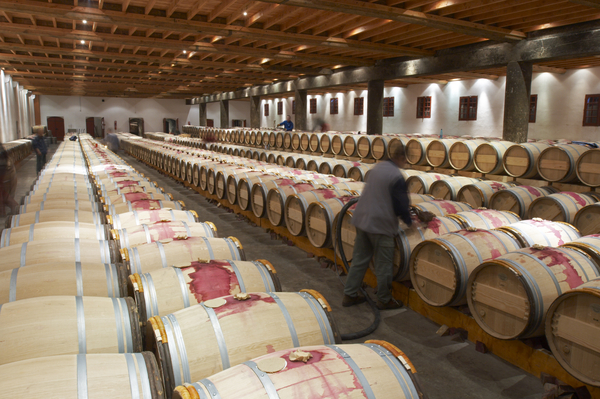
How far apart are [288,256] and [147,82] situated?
1988 cm

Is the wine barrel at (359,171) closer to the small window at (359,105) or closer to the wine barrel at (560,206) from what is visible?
the wine barrel at (560,206)

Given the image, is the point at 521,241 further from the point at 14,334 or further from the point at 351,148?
the point at 351,148

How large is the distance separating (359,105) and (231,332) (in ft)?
78.5

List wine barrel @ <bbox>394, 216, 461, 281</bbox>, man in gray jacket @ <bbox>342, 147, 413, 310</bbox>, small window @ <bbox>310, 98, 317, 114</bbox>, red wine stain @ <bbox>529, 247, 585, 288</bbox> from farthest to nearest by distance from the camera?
1. small window @ <bbox>310, 98, 317, 114</bbox>
2. wine barrel @ <bbox>394, 216, 461, 281</bbox>
3. man in gray jacket @ <bbox>342, 147, 413, 310</bbox>
4. red wine stain @ <bbox>529, 247, 585, 288</bbox>

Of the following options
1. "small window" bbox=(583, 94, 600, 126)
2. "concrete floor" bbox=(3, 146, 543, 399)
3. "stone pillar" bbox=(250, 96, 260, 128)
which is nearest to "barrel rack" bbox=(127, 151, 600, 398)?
"concrete floor" bbox=(3, 146, 543, 399)

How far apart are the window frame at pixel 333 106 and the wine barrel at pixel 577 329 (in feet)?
81.7

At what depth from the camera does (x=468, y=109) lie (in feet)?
62.3

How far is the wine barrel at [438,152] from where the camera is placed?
8.77 m

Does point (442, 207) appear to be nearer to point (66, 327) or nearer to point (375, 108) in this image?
point (66, 327)

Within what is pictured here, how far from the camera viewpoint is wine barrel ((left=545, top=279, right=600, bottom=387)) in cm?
272

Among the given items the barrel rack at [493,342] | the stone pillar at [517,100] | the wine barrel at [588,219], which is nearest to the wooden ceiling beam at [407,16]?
the stone pillar at [517,100]

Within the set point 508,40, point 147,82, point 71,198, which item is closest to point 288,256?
point 71,198

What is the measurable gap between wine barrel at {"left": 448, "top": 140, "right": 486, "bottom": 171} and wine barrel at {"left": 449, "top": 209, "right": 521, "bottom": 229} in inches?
140

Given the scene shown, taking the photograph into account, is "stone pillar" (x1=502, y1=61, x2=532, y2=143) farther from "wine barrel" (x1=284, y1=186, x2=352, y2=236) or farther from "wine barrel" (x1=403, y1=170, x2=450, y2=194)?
"wine barrel" (x1=284, y1=186, x2=352, y2=236)
